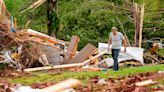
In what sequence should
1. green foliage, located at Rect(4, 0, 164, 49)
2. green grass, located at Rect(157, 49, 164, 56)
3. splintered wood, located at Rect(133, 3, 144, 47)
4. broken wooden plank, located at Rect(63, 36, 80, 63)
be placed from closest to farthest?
broken wooden plank, located at Rect(63, 36, 80, 63) → splintered wood, located at Rect(133, 3, 144, 47) → green grass, located at Rect(157, 49, 164, 56) → green foliage, located at Rect(4, 0, 164, 49)

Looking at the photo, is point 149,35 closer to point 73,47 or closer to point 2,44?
point 73,47

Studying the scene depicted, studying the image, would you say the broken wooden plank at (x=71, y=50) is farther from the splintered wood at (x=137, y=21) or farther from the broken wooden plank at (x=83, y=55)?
the splintered wood at (x=137, y=21)

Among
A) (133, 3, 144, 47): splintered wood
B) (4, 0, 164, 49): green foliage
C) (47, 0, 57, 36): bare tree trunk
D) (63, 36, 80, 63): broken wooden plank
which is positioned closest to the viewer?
(63, 36, 80, 63): broken wooden plank

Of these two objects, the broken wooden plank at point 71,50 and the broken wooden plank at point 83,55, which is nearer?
the broken wooden plank at point 83,55

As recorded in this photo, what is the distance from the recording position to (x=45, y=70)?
739 inches

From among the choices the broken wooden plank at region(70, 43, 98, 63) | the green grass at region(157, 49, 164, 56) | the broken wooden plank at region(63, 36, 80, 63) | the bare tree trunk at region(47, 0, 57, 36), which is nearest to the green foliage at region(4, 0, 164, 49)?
the bare tree trunk at region(47, 0, 57, 36)

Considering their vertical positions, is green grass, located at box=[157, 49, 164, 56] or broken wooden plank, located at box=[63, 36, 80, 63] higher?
green grass, located at box=[157, 49, 164, 56]

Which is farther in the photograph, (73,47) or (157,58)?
(157,58)

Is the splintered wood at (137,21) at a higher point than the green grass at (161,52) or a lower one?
higher

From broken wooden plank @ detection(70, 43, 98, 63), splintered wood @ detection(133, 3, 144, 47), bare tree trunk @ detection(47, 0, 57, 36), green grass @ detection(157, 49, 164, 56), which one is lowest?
broken wooden plank @ detection(70, 43, 98, 63)

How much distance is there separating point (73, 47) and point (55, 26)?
16.1 feet

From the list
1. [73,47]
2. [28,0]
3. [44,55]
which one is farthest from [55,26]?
[44,55]

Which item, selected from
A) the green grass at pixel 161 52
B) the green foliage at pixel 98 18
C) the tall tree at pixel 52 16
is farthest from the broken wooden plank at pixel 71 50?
the green grass at pixel 161 52

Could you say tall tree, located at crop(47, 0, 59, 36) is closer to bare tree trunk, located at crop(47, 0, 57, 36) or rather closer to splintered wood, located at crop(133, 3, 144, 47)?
bare tree trunk, located at crop(47, 0, 57, 36)
